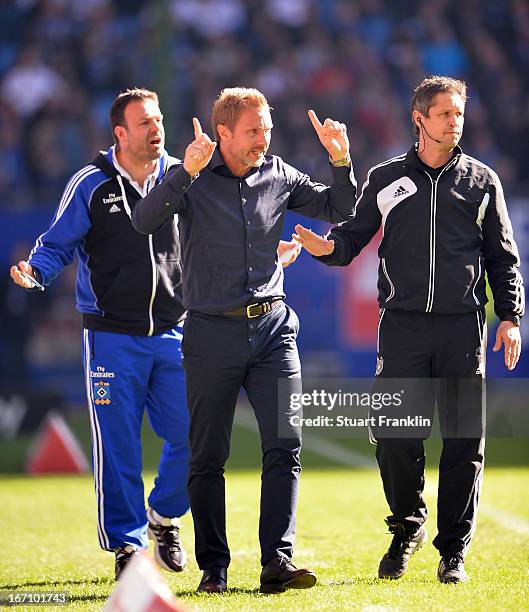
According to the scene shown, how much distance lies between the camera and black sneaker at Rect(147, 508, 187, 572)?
21.9ft

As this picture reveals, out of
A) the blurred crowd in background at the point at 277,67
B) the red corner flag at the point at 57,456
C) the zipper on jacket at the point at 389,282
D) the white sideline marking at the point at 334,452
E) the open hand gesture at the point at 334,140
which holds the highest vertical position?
the blurred crowd in background at the point at 277,67

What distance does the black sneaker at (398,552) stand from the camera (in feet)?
20.1

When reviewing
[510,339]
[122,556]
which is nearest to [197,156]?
[510,339]

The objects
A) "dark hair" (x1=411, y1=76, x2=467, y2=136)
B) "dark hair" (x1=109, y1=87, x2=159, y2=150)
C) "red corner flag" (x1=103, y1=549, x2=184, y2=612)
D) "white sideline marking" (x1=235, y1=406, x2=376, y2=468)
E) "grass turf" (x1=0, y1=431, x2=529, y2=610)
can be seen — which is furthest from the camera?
"white sideline marking" (x1=235, y1=406, x2=376, y2=468)

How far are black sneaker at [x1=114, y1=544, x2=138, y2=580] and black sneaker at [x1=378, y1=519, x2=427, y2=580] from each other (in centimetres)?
122

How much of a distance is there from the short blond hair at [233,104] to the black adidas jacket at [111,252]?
2.66 feet

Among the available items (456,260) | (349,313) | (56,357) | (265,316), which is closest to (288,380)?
(265,316)

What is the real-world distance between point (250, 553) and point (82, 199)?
2100 millimetres

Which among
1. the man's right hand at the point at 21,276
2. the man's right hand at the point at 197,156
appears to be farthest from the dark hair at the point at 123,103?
the man's right hand at the point at 197,156

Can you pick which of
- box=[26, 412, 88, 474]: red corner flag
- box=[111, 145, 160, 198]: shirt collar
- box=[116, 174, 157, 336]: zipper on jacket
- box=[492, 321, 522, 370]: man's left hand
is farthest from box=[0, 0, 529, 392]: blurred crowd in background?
box=[492, 321, 522, 370]: man's left hand

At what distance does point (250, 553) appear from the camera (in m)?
7.00

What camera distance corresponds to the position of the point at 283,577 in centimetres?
573

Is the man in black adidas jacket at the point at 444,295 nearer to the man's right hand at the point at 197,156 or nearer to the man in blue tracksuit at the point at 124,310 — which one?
the man's right hand at the point at 197,156

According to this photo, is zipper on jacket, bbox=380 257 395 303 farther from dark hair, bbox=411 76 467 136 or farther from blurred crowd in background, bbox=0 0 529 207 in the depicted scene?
blurred crowd in background, bbox=0 0 529 207
